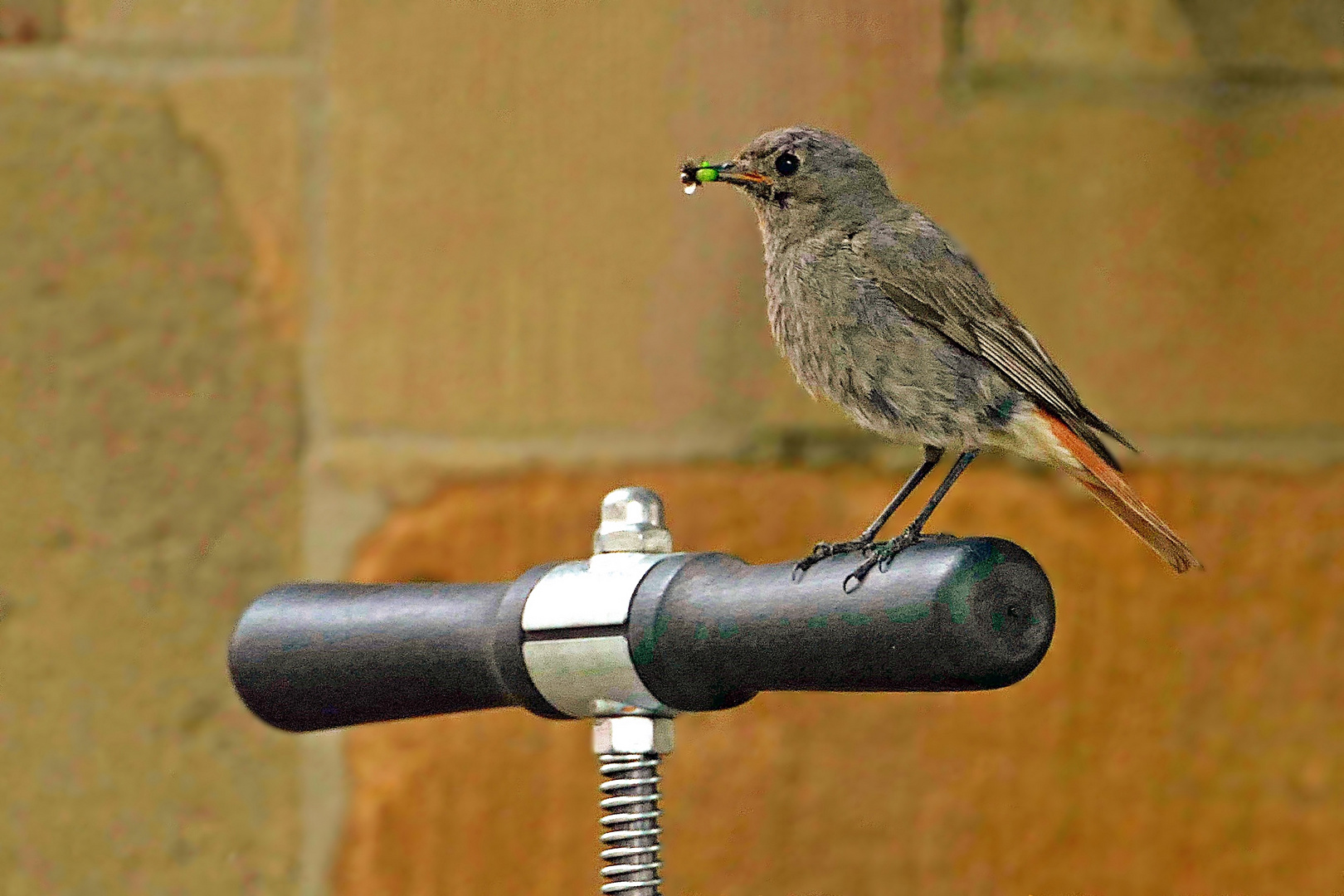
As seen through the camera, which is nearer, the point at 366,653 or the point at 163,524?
the point at 366,653

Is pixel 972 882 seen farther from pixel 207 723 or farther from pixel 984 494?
pixel 207 723

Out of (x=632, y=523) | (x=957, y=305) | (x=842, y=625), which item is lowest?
(x=842, y=625)

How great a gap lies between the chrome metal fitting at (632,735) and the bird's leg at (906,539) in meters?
0.25

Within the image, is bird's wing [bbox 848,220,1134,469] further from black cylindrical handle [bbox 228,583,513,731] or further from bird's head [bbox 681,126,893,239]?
black cylindrical handle [bbox 228,583,513,731]

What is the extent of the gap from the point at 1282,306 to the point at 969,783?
0.86 m

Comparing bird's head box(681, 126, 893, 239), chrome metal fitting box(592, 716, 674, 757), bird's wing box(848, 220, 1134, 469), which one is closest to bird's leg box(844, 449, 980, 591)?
bird's wing box(848, 220, 1134, 469)

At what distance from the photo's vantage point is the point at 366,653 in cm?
212

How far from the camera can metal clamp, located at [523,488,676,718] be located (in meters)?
1.92

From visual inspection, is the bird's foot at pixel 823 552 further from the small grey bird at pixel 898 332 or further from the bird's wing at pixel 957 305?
the bird's wing at pixel 957 305

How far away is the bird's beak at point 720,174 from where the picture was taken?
8.49 feet

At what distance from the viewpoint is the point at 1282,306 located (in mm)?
3217

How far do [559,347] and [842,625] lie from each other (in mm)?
1550

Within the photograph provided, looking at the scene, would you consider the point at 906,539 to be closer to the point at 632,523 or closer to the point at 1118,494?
the point at 1118,494

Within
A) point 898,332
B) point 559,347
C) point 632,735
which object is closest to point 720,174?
point 898,332
